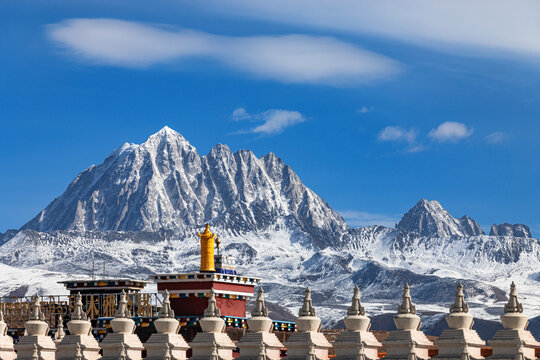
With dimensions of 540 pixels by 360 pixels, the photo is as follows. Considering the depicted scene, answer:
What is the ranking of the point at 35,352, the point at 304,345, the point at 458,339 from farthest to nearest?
the point at 35,352, the point at 304,345, the point at 458,339

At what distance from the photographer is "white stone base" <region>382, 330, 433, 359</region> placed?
40.3 metres

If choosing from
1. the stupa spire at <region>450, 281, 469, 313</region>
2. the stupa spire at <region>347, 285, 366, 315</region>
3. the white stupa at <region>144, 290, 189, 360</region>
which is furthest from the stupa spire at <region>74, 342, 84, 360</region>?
the stupa spire at <region>450, 281, 469, 313</region>

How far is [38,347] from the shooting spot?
154ft

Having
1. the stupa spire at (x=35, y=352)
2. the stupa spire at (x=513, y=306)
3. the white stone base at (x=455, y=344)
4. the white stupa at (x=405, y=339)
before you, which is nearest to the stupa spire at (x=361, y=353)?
the white stupa at (x=405, y=339)

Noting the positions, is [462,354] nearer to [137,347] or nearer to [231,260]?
[137,347]

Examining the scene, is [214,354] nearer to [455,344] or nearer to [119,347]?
[119,347]

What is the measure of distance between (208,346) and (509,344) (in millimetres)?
10818

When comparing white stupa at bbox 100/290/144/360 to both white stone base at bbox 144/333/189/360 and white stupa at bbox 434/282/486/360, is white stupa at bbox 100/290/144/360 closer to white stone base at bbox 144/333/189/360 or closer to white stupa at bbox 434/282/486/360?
white stone base at bbox 144/333/189/360

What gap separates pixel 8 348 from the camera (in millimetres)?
49375

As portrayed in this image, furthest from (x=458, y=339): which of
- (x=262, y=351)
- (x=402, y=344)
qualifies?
(x=262, y=351)

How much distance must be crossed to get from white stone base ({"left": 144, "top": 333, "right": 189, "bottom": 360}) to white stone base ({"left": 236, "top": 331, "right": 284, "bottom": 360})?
2.31m

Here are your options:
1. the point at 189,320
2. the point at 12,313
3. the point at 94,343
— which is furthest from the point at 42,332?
the point at 12,313

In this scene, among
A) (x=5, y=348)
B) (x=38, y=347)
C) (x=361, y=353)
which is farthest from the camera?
(x=5, y=348)

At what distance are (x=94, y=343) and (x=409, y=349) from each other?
1342 centimetres
